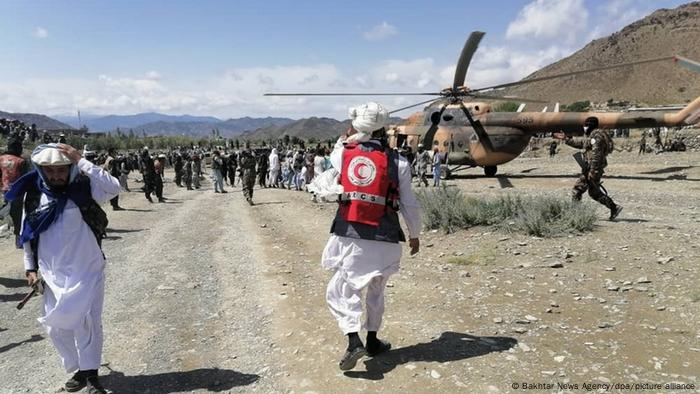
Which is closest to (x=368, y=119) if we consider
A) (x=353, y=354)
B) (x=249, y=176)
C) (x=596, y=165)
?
(x=353, y=354)

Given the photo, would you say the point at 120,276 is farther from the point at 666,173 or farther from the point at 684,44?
the point at 684,44

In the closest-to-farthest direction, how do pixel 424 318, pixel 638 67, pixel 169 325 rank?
pixel 424 318 → pixel 169 325 → pixel 638 67

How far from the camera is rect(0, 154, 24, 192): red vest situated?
24.8 feet

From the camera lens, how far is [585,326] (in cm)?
452

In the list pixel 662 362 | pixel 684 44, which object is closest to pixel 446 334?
pixel 662 362

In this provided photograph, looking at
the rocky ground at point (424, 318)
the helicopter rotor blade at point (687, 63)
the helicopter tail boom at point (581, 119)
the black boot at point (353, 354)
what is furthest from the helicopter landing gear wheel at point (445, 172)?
the black boot at point (353, 354)

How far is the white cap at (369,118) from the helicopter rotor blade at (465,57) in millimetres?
11925

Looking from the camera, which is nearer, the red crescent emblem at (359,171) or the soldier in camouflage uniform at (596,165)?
the red crescent emblem at (359,171)

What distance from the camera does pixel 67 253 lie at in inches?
140

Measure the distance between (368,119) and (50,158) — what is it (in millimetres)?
2215

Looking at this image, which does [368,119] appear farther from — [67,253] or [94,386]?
[94,386]

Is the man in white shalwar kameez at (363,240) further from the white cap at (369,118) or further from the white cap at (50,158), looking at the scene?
the white cap at (50,158)

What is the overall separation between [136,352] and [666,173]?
17.8 meters

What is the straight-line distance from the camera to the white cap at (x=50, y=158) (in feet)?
11.3
